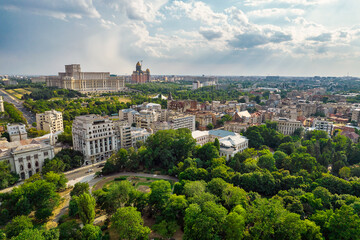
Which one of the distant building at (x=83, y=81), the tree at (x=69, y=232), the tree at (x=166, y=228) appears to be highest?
the distant building at (x=83, y=81)

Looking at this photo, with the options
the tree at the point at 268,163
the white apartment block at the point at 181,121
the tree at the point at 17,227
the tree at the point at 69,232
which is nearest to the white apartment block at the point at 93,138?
the white apartment block at the point at 181,121

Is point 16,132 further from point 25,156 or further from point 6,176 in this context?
point 6,176

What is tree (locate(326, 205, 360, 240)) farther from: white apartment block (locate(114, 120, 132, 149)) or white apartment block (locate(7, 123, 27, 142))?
white apartment block (locate(7, 123, 27, 142))

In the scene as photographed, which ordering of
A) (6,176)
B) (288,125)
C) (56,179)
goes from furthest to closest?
1. (288,125)
2. (6,176)
3. (56,179)

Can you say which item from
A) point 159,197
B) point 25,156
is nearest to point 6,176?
point 25,156

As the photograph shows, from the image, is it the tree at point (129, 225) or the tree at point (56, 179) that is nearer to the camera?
the tree at point (129, 225)

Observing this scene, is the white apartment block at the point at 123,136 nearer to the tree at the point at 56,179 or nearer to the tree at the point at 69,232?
the tree at the point at 56,179
